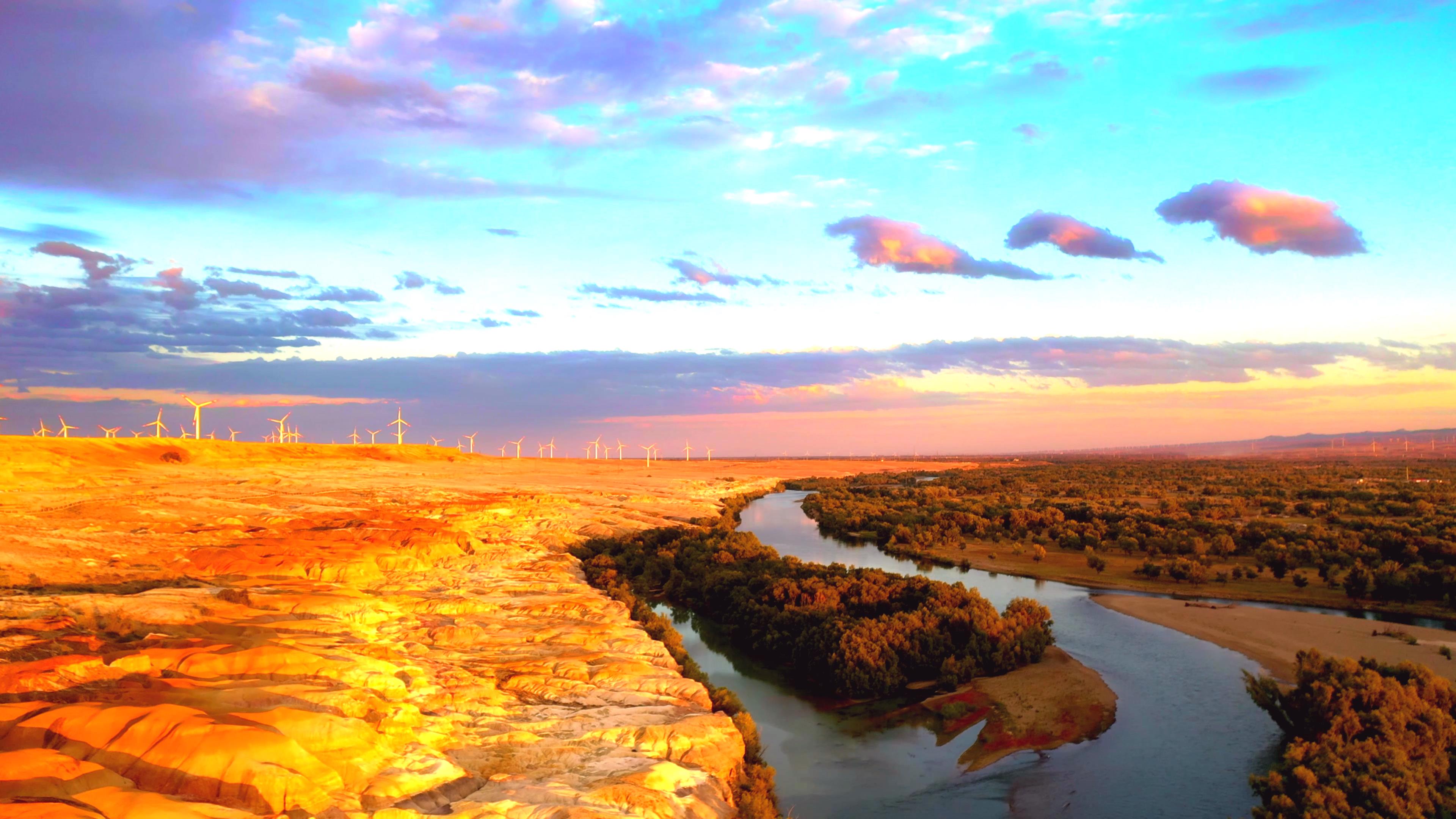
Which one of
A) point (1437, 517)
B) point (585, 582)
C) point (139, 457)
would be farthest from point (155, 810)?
point (139, 457)

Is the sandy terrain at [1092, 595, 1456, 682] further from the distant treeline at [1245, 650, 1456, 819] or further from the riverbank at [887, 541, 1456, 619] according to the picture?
the distant treeline at [1245, 650, 1456, 819]

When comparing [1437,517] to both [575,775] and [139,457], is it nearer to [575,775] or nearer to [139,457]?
[575,775]

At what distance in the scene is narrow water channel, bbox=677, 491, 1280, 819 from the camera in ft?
50.3

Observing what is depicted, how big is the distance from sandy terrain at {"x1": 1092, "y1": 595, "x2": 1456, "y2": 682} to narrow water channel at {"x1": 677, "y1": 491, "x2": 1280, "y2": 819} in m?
0.92

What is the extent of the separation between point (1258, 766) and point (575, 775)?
45.5 ft

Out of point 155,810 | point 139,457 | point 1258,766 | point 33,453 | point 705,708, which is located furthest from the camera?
point 139,457

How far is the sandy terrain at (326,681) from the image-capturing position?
10773 millimetres

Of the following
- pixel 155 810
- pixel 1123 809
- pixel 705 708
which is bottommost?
pixel 1123 809

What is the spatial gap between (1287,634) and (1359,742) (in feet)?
39.9

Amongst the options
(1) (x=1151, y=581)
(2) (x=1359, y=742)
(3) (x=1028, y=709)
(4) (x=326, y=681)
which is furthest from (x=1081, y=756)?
(1) (x=1151, y=581)

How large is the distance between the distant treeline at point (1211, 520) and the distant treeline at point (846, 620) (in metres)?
15.6

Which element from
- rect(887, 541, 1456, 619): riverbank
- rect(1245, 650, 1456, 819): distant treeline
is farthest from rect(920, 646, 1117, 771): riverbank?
rect(887, 541, 1456, 619): riverbank

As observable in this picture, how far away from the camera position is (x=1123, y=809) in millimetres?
14953

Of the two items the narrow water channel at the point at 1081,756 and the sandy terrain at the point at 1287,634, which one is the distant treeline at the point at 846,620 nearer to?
the narrow water channel at the point at 1081,756
